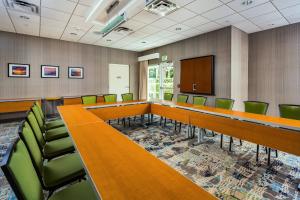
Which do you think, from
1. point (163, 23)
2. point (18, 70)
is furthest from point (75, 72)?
point (163, 23)

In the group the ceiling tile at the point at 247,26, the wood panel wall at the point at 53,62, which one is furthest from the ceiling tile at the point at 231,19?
the wood panel wall at the point at 53,62

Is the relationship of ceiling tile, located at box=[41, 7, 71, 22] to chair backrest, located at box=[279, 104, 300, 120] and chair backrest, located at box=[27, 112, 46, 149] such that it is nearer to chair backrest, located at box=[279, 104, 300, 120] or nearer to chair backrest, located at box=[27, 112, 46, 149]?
chair backrest, located at box=[27, 112, 46, 149]

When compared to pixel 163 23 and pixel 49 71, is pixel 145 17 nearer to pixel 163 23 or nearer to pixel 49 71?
pixel 163 23

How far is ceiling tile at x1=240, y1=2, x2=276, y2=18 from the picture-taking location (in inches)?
134

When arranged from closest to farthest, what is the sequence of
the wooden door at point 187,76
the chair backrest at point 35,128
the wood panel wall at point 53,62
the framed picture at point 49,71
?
the chair backrest at point 35,128, the wood panel wall at point 53,62, the wooden door at point 187,76, the framed picture at point 49,71

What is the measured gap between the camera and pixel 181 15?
3832mm

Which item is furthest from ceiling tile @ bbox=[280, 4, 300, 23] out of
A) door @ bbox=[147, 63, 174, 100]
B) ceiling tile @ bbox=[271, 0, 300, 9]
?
door @ bbox=[147, 63, 174, 100]

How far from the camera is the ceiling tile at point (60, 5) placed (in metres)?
3.22

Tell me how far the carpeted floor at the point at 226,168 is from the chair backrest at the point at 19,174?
140 cm

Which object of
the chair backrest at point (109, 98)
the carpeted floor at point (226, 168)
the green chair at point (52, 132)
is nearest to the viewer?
the carpeted floor at point (226, 168)

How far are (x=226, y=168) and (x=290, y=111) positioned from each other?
148 cm

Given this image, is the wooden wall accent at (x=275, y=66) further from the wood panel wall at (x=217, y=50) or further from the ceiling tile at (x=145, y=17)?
the ceiling tile at (x=145, y=17)

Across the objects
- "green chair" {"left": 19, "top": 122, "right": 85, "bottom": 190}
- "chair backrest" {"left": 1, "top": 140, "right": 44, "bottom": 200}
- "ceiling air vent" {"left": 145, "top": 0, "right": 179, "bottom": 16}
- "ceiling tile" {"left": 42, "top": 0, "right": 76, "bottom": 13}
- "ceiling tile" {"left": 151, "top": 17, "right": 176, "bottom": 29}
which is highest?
"ceiling tile" {"left": 151, "top": 17, "right": 176, "bottom": 29}

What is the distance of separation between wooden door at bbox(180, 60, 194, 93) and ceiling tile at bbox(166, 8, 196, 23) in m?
1.87
